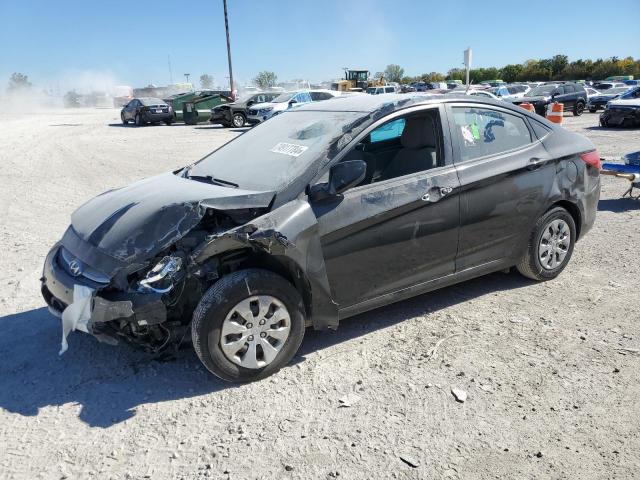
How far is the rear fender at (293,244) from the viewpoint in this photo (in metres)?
3.19

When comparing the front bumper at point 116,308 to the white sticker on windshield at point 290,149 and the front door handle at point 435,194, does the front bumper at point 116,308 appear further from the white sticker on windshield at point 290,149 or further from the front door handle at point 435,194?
the front door handle at point 435,194

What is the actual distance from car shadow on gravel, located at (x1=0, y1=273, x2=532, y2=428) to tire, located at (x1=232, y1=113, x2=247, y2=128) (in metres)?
21.5

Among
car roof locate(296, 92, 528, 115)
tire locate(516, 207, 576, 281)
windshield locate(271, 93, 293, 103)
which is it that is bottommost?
tire locate(516, 207, 576, 281)

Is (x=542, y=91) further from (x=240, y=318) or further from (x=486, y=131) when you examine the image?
(x=240, y=318)

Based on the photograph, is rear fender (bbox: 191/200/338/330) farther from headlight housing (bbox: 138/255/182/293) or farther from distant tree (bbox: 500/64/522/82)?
distant tree (bbox: 500/64/522/82)

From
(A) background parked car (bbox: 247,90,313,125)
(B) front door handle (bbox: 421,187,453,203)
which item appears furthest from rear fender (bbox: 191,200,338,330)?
(A) background parked car (bbox: 247,90,313,125)

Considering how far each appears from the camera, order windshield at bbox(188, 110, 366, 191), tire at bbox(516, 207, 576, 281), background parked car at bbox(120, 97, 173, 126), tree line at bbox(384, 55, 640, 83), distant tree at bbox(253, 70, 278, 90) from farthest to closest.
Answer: distant tree at bbox(253, 70, 278, 90), tree line at bbox(384, 55, 640, 83), background parked car at bbox(120, 97, 173, 126), tire at bbox(516, 207, 576, 281), windshield at bbox(188, 110, 366, 191)

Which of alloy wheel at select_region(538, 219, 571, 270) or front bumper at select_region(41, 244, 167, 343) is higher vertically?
front bumper at select_region(41, 244, 167, 343)

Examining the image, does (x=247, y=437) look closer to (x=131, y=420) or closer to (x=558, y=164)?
(x=131, y=420)

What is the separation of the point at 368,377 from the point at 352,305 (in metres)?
0.51

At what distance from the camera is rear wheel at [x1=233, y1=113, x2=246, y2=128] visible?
2495cm

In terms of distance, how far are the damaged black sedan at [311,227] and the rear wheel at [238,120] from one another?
20990 mm

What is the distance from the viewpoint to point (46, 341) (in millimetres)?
3984

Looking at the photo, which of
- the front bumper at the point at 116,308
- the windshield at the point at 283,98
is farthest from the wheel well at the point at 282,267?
the windshield at the point at 283,98
